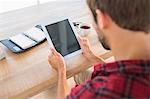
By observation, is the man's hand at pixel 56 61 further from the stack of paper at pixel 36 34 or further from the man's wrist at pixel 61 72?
A: the stack of paper at pixel 36 34

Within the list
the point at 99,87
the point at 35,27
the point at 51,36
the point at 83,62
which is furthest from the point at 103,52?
the point at 99,87

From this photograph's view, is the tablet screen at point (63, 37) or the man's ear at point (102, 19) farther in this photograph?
the tablet screen at point (63, 37)

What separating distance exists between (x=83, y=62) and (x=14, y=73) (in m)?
0.33

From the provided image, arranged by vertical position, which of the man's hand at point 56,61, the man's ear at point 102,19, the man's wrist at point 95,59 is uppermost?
the man's ear at point 102,19

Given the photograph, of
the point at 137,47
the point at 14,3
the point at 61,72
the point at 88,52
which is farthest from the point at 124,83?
the point at 14,3

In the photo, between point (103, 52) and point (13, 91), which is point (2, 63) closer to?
point (13, 91)

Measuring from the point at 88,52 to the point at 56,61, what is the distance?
0.19m

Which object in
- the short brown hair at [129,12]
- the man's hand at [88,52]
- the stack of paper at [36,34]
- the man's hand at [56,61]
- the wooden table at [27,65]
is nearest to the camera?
the short brown hair at [129,12]

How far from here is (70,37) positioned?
1412mm

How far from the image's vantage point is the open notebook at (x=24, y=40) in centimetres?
144

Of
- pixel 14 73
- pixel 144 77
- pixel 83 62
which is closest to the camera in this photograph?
pixel 144 77

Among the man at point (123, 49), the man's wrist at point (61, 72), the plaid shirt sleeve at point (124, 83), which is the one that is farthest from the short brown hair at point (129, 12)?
the man's wrist at point (61, 72)

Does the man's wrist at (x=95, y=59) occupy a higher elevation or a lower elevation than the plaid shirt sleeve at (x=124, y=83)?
lower

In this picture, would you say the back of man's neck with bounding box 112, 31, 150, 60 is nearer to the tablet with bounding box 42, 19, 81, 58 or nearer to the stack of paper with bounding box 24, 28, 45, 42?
the tablet with bounding box 42, 19, 81, 58
